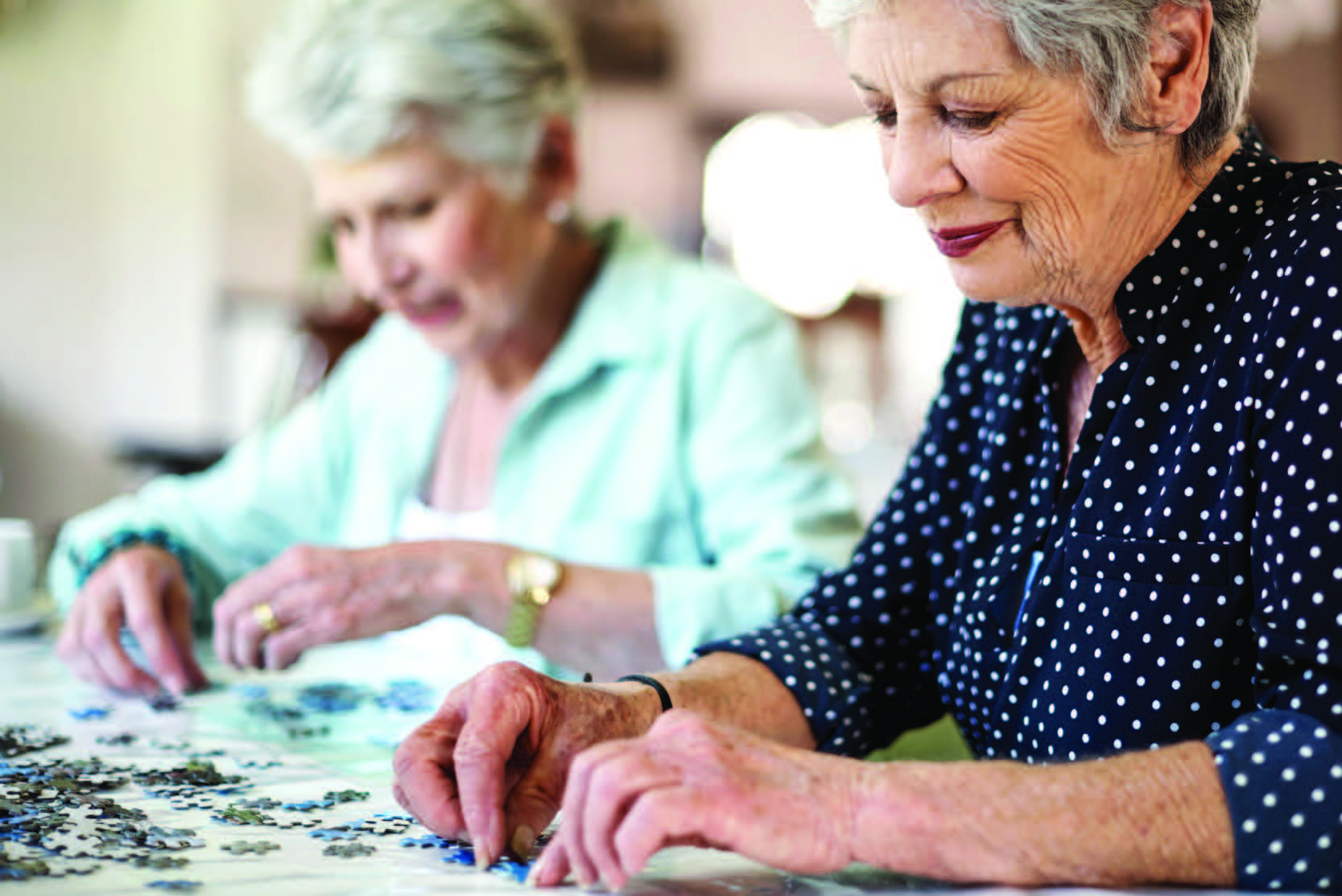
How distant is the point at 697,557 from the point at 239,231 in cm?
443

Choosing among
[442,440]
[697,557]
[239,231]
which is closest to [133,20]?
[239,231]

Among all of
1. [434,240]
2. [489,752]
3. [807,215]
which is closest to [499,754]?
[489,752]

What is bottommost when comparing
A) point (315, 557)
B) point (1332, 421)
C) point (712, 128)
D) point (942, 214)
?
point (315, 557)

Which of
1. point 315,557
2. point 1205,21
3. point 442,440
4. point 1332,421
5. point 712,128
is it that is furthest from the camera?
point 712,128

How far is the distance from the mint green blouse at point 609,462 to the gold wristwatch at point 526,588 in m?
0.16

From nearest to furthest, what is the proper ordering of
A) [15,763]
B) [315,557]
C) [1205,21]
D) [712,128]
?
[1205,21]
[15,763]
[315,557]
[712,128]

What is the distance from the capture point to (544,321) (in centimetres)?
227

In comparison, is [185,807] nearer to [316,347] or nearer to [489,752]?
[489,752]

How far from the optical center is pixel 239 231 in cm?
596

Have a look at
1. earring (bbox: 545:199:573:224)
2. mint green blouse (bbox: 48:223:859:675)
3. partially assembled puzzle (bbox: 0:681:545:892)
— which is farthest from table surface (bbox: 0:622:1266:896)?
earring (bbox: 545:199:573:224)

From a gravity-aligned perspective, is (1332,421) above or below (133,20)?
below

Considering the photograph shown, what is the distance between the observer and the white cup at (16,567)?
180 cm

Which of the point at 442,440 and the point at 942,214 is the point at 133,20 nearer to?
the point at 442,440

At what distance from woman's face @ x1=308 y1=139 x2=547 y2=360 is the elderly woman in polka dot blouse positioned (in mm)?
954
